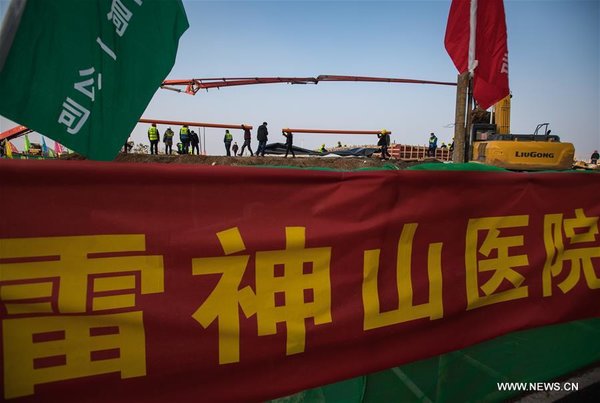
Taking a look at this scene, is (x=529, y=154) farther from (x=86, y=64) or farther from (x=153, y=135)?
(x=153, y=135)

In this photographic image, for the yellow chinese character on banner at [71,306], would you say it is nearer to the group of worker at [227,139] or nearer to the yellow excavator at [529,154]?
the yellow excavator at [529,154]

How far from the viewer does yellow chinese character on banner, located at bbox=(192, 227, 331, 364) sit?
59.2 inches

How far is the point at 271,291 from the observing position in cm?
160

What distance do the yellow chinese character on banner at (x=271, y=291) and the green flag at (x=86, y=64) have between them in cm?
84

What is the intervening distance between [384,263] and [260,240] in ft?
2.49

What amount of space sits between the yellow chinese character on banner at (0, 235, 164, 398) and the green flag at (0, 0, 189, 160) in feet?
1.82

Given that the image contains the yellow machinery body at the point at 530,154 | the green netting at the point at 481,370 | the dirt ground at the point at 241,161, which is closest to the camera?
the green netting at the point at 481,370

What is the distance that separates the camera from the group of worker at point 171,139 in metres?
15.9

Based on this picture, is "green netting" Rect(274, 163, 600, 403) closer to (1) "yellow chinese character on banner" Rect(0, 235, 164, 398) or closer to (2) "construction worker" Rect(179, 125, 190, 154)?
(1) "yellow chinese character on banner" Rect(0, 235, 164, 398)

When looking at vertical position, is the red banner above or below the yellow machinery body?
below

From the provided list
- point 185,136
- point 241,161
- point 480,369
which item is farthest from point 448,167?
point 185,136

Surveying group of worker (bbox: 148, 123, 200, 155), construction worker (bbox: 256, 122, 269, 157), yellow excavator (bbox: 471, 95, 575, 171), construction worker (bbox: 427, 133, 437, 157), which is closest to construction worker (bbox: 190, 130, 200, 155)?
group of worker (bbox: 148, 123, 200, 155)

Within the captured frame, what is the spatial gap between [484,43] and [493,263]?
201 inches

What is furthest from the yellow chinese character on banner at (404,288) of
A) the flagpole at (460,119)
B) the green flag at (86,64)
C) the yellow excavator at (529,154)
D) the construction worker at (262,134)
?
the construction worker at (262,134)
